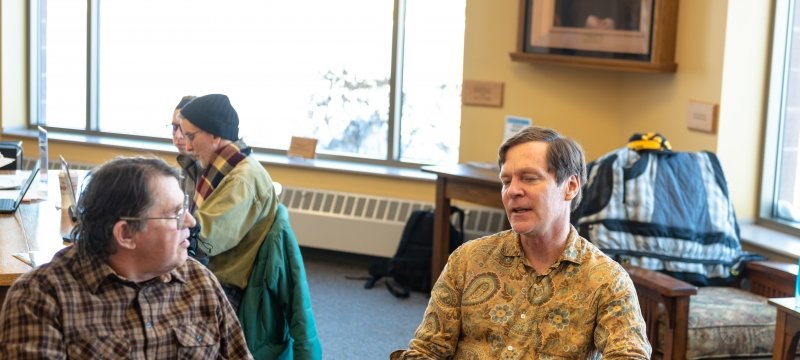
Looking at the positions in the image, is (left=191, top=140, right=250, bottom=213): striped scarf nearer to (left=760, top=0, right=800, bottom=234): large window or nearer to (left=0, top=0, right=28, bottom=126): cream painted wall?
(left=760, top=0, right=800, bottom=234): large window

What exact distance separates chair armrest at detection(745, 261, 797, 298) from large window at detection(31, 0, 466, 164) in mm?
2145

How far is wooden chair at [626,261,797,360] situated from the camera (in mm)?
3613

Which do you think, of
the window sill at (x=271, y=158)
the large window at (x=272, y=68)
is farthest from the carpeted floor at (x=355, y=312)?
the large window at (x=272, y=68)

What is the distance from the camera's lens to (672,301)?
11.8ft

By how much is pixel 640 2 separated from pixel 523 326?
112 inches

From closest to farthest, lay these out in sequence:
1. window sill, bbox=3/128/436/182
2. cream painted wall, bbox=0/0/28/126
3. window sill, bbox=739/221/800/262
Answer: window sill, bbox=739/221/800/262 < window sill, bbox=3/128/436/182 < cream painted wall, bbox=0/0/28/126

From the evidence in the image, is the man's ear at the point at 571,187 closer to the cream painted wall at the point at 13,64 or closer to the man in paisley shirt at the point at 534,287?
the man in paisley shirt at the point at 534,287

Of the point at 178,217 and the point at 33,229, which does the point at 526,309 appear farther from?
the point at 33,229

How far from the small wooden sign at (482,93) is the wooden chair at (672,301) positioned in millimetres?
1833

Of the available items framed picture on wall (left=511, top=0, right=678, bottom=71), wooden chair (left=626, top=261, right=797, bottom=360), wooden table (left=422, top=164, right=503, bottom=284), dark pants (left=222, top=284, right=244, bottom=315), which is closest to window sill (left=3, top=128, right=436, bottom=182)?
wooden table (left=422, top=164, right=503, bottom=284)

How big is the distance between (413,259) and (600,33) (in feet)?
4.78

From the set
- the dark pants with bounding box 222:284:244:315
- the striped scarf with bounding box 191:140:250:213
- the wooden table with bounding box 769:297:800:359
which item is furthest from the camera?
the striped scarf with bounding box 191:140:250:213

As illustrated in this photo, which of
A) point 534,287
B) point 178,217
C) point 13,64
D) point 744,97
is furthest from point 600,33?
point 13,64

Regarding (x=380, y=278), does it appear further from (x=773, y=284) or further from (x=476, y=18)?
(x=773, y=284)
